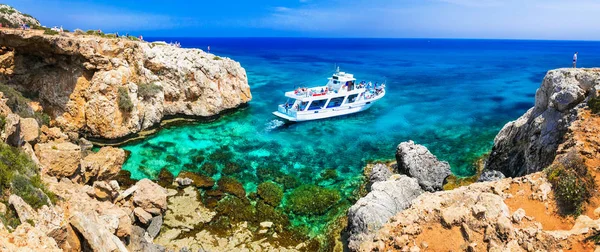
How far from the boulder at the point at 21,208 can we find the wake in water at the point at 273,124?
21803 millimetres

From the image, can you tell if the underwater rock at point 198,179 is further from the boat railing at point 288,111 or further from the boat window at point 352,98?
the boat window at point 352,98

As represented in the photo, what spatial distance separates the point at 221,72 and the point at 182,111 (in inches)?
237

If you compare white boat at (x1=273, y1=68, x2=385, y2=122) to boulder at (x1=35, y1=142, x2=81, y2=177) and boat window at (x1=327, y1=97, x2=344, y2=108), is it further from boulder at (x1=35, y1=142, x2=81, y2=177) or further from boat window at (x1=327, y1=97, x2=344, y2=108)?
boulder at (x1=35, y1=142, x2=81, y2=177)

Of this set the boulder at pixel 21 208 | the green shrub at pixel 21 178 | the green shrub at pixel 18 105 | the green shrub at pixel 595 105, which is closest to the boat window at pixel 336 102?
the green shrub at pixel 595 105

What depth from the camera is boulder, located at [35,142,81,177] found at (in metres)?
15.9

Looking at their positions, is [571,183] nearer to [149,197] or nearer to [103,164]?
[149,197]

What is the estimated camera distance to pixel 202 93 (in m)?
33.6

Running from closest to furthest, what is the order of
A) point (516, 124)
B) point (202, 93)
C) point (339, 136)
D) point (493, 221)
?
point (493, 221) < point (516, 124) < point (339, 136) < point (202, 93)

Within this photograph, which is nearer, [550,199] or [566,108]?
[550,199]

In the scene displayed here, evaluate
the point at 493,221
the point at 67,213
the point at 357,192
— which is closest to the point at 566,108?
the point at 493,221

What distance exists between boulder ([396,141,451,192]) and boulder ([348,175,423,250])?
3.16m

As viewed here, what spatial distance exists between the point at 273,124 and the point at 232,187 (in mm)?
13923

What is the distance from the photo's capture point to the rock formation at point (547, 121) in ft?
47.6

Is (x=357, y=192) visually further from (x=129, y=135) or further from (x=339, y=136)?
(x=129, y=135)
